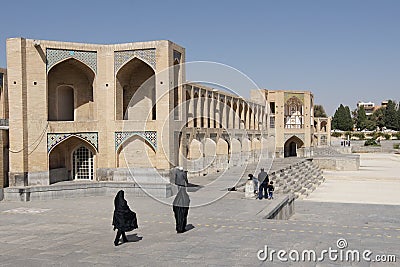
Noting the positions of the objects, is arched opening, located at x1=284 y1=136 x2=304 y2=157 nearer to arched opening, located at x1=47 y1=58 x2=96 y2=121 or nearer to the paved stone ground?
arched opening, located at x1=47 y1=58 x2=96 y2=121

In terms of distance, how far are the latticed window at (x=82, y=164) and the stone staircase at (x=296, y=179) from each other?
6.95 metres

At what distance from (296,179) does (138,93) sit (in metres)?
9.30

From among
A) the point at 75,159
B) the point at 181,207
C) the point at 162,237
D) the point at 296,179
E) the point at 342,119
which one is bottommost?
the point at 296,179

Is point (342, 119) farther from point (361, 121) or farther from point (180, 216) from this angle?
point (180, 216)

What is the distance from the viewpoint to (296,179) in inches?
824

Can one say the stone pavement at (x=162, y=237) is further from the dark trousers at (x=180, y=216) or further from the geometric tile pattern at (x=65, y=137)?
the geometric tile pattern at (x=65, y=137)

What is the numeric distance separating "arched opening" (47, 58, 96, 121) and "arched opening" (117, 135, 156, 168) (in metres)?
1.80

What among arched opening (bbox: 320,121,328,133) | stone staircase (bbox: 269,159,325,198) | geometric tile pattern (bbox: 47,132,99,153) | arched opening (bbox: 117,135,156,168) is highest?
arched opening (bbox: 320,121,328,133)

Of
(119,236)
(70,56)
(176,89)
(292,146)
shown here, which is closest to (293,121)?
(292,146)

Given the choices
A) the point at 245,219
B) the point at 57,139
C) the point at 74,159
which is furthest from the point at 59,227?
the point at 74,159

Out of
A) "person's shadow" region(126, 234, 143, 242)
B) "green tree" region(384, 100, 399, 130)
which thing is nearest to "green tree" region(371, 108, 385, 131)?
"green tree" region(384, 100, 399, 130)

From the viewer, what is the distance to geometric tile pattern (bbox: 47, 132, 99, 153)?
1395 centimetres

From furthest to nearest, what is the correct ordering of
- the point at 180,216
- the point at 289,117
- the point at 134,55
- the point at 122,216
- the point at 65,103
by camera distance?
the point at 289,117, the point at 65,103, the point at 134,55, the point at 180,216, the point at 122,216

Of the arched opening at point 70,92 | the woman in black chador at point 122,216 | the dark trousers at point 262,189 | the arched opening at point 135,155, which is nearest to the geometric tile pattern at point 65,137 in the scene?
the arched opening at point 135,155
